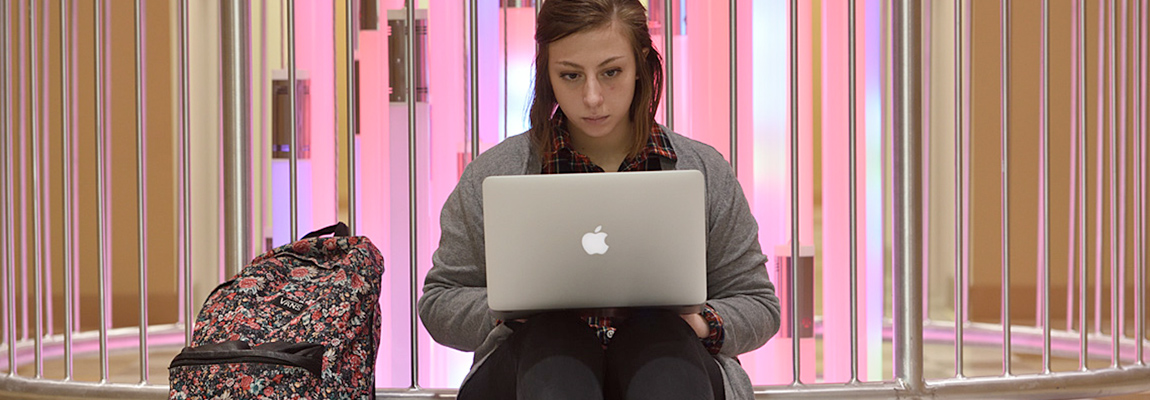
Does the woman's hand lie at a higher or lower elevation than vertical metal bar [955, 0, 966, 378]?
lower

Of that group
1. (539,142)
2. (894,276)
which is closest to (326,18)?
(539,142)

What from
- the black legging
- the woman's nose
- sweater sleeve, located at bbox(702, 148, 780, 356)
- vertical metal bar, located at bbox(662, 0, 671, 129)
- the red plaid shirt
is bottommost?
the black legging

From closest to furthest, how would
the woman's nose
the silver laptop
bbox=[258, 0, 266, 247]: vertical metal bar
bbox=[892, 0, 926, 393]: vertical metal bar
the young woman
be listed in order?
1. the silver laptop
2. the young woman
3. the woman's nose
4. bbox=[892, 0, 926, 393]: vertical metal bar
5. bbox=[258, 0, 266, 247]: vertical metal bar

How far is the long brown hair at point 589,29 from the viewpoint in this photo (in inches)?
57.8

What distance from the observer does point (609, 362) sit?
1300 millimetres

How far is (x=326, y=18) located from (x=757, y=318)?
1.06 meters

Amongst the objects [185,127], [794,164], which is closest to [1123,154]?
[794,164]

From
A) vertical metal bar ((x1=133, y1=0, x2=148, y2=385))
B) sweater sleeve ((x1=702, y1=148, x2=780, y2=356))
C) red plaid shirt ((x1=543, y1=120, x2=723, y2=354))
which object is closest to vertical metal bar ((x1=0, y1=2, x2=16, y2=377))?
vertical metal bar ((x1=133, y1=0, x2=148, y2=385))

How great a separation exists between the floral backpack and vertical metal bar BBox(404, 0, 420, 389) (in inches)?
10.3

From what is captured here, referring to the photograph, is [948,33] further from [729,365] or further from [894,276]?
[729,365]

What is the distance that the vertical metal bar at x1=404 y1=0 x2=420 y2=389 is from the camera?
1858 millimetres

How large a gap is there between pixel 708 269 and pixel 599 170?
Result: 0.71 feet

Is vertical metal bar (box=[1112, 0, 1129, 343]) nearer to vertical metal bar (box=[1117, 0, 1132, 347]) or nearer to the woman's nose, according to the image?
vertical metal bar (box=[1117, 0, 1132, 347])

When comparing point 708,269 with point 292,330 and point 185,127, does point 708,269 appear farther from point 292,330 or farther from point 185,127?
point 185,127
